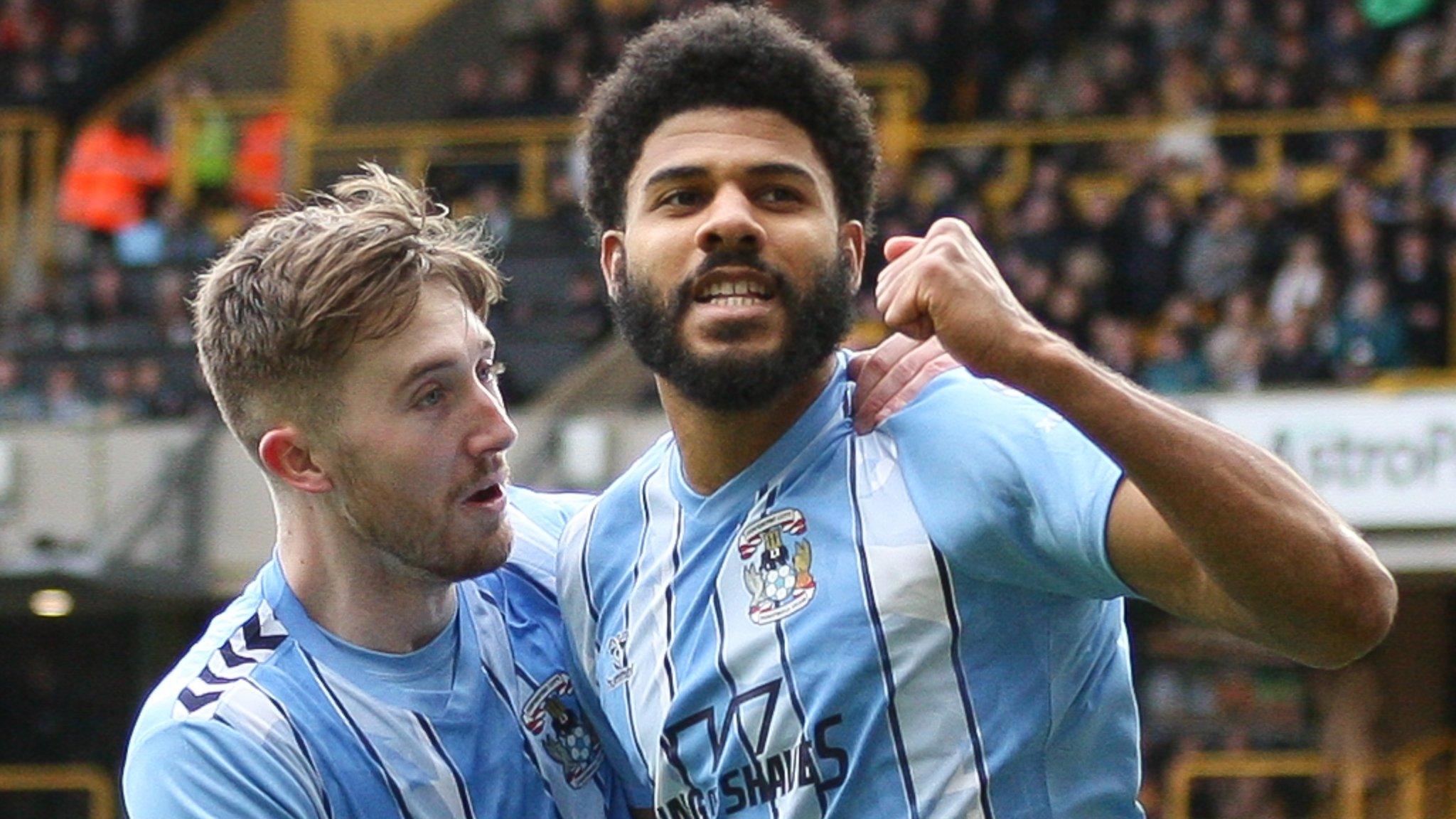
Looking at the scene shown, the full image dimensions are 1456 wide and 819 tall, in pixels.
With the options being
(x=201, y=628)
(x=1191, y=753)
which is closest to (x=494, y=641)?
(x=1191, y=753)

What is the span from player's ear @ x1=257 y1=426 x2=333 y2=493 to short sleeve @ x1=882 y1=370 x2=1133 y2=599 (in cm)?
105

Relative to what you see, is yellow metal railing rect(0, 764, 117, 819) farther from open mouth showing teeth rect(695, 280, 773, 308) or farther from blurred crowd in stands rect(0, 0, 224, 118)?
open mouth showing teeth rect(695, 280, 773, 308)

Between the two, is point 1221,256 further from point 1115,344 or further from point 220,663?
point 220,663

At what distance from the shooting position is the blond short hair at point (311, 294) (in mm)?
3957

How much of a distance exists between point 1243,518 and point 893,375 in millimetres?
894

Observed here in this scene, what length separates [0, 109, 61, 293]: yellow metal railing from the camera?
60.3 ft

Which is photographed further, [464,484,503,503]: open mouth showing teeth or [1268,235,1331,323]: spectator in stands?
[1268,235,1331,323]: spectator in stands

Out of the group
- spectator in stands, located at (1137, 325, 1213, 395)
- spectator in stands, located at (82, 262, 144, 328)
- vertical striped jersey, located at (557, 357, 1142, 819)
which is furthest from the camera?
spectator in stands, located at (82, 262, 144, 328)

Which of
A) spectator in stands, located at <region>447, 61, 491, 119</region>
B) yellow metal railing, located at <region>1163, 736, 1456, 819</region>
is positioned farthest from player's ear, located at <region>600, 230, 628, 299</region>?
spectator in stands, located at <region>447, 61, 491, 119</region>

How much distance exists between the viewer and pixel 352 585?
410 centimetres

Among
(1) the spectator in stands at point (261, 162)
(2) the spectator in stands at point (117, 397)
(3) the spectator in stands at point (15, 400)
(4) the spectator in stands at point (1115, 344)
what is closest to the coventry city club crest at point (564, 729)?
(4) the spectator in stands at point (1115, 344)

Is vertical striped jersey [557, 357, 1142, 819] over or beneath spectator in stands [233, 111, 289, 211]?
beneath

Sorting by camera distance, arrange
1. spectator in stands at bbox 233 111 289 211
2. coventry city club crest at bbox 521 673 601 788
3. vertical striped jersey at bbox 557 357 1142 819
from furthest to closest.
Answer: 1. spectator in stands at bbox 233 111 289 211
2. coventry city club crest at bbox 521 673 601 788
3. vertical striped jersey at bbox 557 357 1142 819

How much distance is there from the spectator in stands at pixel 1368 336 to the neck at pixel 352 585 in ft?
31.4
